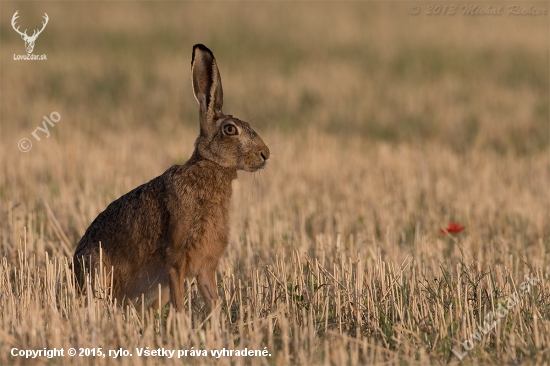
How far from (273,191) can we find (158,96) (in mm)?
7914

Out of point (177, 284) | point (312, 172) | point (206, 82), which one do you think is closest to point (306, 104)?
point (312, 172)

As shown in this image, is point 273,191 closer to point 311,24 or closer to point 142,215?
point 142,215

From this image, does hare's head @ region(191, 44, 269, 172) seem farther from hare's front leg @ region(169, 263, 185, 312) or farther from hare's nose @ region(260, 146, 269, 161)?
hare's front leg @ region(169, 263, 185, 312)

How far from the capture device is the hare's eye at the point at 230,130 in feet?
17.9

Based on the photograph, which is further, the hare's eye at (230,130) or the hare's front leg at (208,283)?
the hare's eye at (230,130)

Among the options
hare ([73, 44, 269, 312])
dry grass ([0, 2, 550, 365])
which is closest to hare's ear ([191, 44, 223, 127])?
hare ([73, 44, 269, 312])

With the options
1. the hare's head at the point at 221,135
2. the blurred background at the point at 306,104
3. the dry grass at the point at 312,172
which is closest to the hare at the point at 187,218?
the hare's head at the point at 221,135

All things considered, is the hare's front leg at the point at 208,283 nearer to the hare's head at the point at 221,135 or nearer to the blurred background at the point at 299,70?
the hare's head at the point at 221,135

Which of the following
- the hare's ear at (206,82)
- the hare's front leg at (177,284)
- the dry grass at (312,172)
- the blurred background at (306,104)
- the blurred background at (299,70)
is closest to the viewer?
the dry grass at (312,172)

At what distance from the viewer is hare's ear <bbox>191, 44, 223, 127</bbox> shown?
5.45 m

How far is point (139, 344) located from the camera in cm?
452

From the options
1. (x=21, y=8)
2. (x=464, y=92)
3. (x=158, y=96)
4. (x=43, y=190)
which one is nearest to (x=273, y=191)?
(x=43, y=190)

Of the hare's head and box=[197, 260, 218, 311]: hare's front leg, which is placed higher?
the hare's head

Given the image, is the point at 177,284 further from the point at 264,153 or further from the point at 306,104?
the point at 306,104
